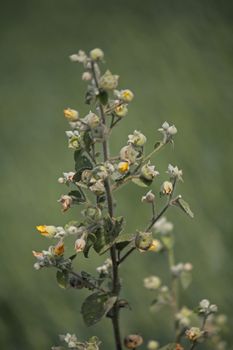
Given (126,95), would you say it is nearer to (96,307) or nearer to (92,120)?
(92,120)

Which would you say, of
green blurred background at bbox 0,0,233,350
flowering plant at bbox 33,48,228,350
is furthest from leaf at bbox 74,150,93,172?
green blurred background at bbox 0,0,233,350

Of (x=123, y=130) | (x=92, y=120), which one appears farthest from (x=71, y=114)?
(x=123, y=130)

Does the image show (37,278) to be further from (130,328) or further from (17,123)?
(17,123)

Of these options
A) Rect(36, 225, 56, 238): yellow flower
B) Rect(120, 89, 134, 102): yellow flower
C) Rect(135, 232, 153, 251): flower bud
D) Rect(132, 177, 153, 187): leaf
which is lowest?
Rect(135, 232, 153, 251): flower bud

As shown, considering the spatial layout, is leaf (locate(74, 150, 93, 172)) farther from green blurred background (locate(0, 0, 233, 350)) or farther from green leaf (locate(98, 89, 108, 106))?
green blurred background (locate(0, 0, 233, 350))

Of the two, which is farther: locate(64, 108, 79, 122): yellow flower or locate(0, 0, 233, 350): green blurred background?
locate(0, 0, 233, 350): green blurred background

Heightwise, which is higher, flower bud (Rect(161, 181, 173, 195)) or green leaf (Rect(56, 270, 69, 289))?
flower bud (Rect(161, 181, 173, 195))
